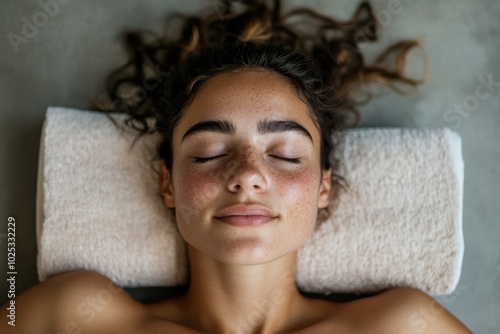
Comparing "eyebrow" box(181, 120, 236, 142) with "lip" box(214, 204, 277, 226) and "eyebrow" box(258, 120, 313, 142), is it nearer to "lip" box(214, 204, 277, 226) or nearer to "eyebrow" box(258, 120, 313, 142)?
"eyebrow" box(258, 120, 313, 142)

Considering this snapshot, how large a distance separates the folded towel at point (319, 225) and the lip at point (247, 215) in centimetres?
31

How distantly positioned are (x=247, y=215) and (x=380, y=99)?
647 mm

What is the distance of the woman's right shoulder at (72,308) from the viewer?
1.38 m

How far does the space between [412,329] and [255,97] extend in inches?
26.9

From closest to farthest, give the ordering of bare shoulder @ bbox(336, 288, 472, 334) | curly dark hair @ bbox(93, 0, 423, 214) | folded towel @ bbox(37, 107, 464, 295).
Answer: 1. bare shoulder @ bbox(336, 288, 472, 334)
2. folded towel @ bbox(37, 107, 464, 295)
3. curly dark hair @ bbox(93, 0, 423, 214)

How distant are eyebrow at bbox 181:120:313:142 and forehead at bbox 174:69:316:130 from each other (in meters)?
0.01

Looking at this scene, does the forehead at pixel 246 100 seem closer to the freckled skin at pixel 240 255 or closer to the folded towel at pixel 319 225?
the freckled skin at pixel 240 255

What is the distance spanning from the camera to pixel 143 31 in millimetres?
1668

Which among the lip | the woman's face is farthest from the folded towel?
the lip

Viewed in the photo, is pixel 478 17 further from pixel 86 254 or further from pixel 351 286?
pixel 86 254

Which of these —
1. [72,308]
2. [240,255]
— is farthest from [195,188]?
[72,308]

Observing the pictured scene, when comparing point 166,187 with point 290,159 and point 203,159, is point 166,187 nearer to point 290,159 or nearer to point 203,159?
point 203,159

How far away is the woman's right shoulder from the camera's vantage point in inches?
54.2

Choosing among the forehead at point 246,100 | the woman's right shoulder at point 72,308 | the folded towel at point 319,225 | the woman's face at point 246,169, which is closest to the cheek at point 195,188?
the woman's face at point 246,169
